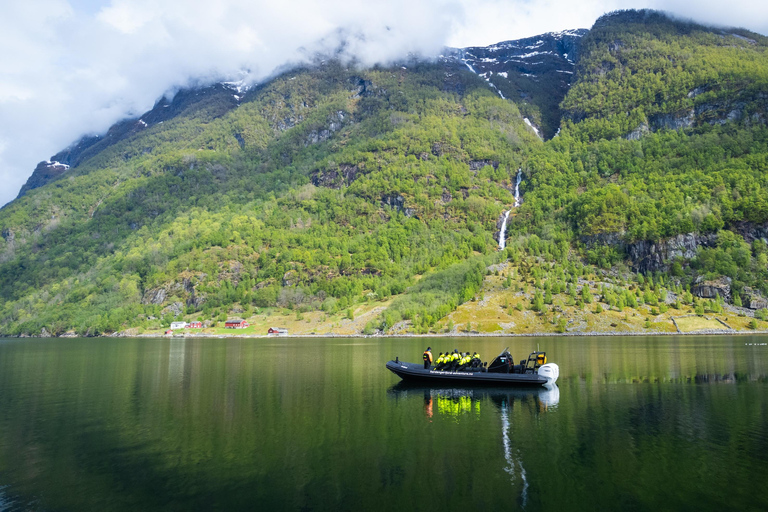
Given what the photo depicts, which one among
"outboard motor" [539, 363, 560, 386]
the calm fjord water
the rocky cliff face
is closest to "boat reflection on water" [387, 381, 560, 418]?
the calm fjord water

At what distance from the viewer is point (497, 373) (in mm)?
53906

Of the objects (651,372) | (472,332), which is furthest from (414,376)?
(472,332)

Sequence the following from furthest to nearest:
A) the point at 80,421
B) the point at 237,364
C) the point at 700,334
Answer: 1. the point at 700,334
2. the point at 237,364
3. the point at 80,421

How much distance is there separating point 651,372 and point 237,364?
191 feet

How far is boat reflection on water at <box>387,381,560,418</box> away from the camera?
41906 millimetres

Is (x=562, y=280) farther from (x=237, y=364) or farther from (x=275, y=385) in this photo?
(x=275, y=385)

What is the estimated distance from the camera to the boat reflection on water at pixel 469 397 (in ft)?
137

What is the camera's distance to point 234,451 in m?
28.7

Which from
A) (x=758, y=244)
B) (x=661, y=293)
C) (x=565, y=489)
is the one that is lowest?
(x=565, y=489)

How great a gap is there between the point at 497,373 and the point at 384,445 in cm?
2693

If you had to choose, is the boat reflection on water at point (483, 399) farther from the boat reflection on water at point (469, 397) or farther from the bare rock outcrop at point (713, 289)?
the bare rock outcrop at point (713, 289)

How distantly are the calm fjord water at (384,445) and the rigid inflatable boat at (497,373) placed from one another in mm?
1600

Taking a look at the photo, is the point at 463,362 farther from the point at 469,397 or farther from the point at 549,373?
the point at 549,373

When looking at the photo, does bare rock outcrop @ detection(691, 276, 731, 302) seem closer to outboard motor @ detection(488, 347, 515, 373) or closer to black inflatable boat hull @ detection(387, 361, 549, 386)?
outboard motor @ detection(488, 347, 515, 373)
